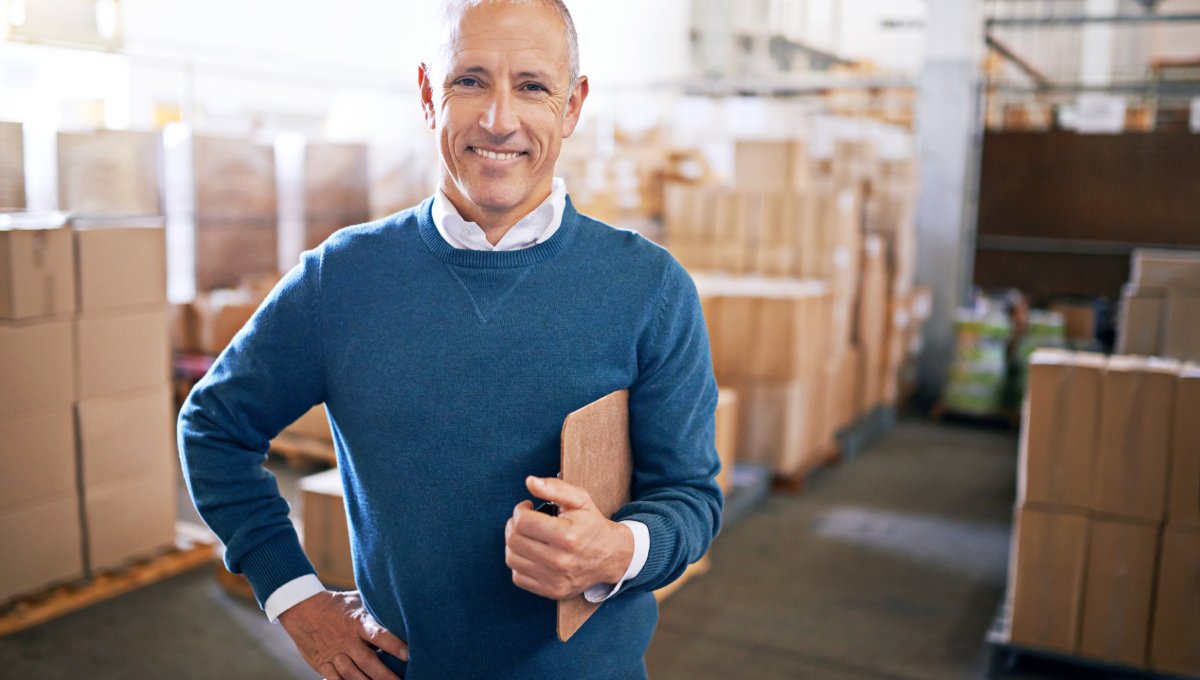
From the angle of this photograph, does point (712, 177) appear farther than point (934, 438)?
Yes

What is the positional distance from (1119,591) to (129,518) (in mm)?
3663

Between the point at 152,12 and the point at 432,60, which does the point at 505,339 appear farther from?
the point at 152,12

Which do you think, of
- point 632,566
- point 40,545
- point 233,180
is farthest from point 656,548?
point 233,180

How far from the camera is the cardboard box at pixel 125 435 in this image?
3893mm

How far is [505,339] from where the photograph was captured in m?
1.45

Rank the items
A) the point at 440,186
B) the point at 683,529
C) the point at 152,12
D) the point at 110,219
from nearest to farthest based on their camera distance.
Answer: the point at 683,529 < the point at 440,186 < the point at 110,219 < the point at 152,12

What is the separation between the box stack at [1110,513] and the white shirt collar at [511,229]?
8.38ft

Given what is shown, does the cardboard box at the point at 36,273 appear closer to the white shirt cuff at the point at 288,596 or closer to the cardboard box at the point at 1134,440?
the white shirt cuff at the point at 288,596

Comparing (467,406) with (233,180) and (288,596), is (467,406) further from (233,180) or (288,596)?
(233,180)

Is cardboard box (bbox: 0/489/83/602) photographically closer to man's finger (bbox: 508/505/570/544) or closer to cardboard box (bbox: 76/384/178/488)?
cardboard box (bbox: 76/384/178/488)

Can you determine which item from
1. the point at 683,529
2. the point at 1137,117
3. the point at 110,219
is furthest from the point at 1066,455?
the point at 1137,117

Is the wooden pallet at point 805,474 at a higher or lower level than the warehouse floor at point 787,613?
higher

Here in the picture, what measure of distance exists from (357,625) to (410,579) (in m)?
0.14

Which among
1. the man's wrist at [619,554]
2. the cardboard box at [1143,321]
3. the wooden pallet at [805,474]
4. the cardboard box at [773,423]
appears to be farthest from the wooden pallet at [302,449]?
the man's wrist at [619,554]
